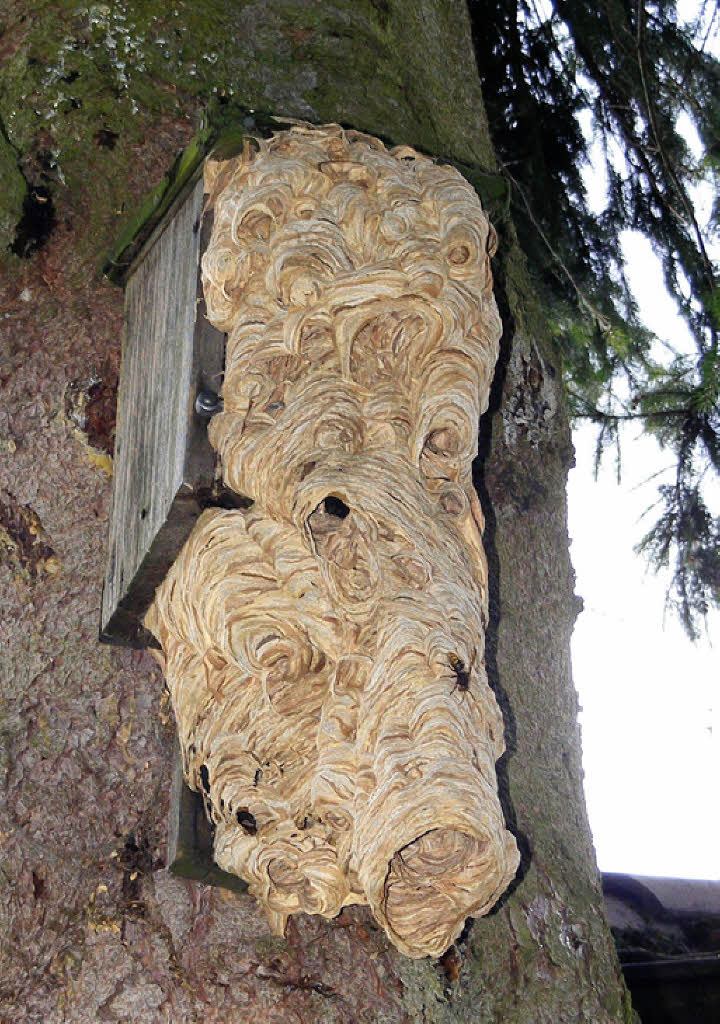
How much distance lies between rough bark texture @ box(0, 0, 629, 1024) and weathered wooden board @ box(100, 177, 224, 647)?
7 centimetres

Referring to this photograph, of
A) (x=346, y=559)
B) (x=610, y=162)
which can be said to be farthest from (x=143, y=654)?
(x=610, y=162)

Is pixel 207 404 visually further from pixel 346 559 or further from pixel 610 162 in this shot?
pixel 610 162

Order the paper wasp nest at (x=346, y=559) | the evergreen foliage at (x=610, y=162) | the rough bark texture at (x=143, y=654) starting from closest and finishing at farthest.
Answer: the paper wasp nest at (x=346, y=559) < the rough bark texture at (x=143, y=654) < the evergreen foliage at (x=610, y=162)

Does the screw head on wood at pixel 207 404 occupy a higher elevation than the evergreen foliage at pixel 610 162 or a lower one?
lower

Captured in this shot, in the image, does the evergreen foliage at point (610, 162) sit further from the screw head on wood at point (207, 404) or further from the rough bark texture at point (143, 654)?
the screw head on wood at point (207, 404)

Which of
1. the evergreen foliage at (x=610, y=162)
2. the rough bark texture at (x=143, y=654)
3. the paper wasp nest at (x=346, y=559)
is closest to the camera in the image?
the paper wasp nest at (x=346, y=559)

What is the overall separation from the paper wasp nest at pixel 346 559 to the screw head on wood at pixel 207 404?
2 centimetres

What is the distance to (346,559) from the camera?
1552mm

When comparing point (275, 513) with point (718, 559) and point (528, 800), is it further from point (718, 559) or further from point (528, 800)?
point (718, 559)

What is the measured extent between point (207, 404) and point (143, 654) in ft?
1.46

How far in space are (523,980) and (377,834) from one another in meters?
0.64

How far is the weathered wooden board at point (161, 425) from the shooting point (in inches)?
66.2

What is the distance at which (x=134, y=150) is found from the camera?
2213 mm

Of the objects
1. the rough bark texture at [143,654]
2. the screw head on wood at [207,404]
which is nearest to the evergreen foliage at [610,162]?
the rough bark texture at [143,654]
